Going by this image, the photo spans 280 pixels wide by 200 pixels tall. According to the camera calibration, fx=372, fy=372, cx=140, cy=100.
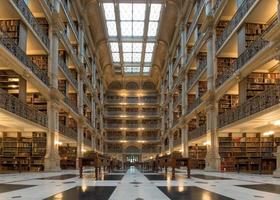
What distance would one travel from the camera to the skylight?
1215 inches

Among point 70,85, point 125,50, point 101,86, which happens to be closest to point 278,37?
point 70,85

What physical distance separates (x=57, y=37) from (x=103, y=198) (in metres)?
16.1

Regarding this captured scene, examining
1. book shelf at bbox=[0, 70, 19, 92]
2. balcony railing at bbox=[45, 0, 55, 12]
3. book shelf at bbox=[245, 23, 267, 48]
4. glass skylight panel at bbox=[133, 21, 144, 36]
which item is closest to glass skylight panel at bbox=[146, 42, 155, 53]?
glass skylight panel at bbox=[133, 21, 144, 36]

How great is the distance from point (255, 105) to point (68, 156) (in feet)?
55.8

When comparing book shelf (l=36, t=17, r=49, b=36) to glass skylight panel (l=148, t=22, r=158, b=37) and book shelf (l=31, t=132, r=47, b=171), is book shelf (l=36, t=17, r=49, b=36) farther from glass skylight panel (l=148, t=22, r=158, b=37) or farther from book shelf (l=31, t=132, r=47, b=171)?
glass skylight panel (l=148, t=22, r=158, b=37)

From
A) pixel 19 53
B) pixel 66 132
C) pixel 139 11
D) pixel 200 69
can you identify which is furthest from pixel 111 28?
pixel 19 53

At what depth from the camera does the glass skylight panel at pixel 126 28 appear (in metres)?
33.8

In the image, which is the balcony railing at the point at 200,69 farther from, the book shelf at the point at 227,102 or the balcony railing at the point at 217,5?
the balcony railing at the point at 217,5

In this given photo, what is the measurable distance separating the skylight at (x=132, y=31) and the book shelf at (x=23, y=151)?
14.4 meters

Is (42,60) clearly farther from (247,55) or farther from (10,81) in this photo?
(247,55)

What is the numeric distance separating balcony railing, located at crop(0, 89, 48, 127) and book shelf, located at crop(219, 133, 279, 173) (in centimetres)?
918

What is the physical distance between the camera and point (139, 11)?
31.6 m

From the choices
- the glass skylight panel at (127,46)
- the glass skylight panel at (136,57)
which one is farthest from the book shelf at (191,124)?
the glass skylight panel at (136,57)

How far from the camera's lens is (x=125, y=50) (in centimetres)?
4041
